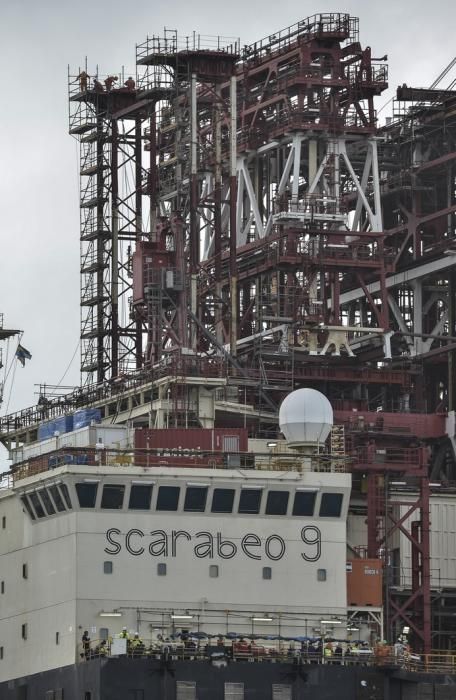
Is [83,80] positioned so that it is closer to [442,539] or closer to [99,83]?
[99,83]

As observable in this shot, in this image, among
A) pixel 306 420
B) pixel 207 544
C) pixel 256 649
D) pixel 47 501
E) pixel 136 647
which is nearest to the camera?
pixel 136 647

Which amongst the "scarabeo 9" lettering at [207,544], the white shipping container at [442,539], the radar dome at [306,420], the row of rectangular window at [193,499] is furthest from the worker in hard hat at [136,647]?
the white shipping container at [442,539]

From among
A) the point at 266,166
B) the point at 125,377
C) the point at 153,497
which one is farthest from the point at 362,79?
the point at 153,497

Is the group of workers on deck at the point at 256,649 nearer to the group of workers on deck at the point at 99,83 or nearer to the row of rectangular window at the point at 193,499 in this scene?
the row of rectangular window at the point at 193,499

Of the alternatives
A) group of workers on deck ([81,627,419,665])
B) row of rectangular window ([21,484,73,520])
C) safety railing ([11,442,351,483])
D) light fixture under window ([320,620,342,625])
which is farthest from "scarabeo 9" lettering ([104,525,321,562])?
group of workers on deck ([81,627,419,665])

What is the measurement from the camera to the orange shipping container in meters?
145

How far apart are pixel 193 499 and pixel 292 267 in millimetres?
31324

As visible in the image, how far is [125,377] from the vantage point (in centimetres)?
16388

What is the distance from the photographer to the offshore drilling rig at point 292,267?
6142 inches

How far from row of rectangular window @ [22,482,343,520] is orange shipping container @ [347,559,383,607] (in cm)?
451

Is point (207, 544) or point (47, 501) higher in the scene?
point (47, 501)

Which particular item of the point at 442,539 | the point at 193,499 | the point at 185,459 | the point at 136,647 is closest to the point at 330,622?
the point at 193,499

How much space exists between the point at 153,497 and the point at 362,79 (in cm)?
4314

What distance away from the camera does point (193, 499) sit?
14012cm
